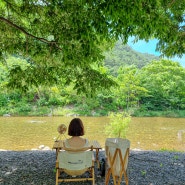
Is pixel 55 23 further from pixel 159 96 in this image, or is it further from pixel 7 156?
pixel 159 96

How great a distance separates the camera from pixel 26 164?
3570 millimetres

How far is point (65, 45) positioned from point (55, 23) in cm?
31

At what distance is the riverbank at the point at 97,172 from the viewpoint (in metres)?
2.91

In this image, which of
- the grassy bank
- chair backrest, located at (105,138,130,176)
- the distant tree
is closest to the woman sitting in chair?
chair backrest, located at (105,138,130,176)

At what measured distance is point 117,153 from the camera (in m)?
2.58

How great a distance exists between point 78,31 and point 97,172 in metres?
2.17

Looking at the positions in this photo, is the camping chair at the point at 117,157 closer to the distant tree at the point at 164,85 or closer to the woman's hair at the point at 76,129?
the woman's hair at the point at 76,129

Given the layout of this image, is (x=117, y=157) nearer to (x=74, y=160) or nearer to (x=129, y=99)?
(x=74, y=160)

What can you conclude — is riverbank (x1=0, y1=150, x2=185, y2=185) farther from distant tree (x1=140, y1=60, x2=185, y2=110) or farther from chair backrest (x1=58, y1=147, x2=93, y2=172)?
distant tree (x1=140, y1=60, x2=185, y2=110)

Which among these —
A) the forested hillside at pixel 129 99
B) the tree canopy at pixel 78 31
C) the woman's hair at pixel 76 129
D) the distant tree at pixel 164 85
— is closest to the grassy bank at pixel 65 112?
the forested hillside at pixel 129 99

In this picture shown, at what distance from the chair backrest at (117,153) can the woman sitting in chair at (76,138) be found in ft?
1.05

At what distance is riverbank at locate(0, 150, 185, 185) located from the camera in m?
2.91

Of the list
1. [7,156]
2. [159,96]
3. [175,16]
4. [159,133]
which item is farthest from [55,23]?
[159,96]

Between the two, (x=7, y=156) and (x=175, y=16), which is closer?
(x=175, y=16)
